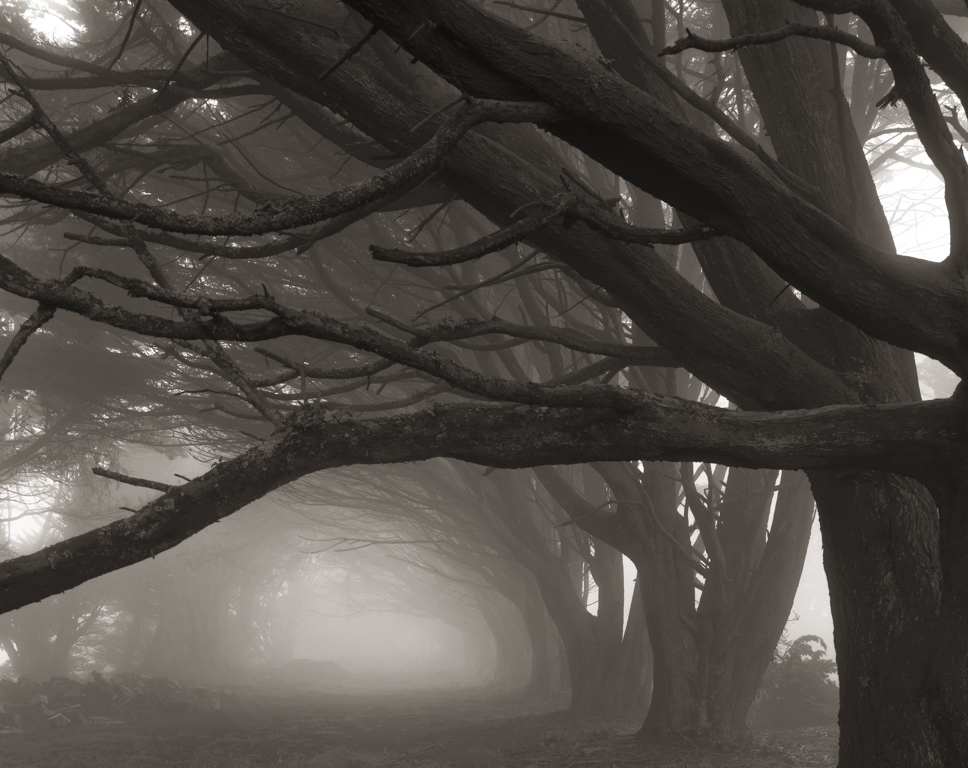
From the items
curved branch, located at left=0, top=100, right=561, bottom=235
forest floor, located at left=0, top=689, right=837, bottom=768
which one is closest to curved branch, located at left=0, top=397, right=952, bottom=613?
curved branch, located at left=0, top=100, right=561, bottom=235

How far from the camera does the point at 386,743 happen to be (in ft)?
34.1

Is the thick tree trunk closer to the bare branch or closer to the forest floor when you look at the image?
the bare branch

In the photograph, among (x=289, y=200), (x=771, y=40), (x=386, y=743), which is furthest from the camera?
(x=386, y=743)

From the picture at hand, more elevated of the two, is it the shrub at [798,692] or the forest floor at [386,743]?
the shrub at [798,692]

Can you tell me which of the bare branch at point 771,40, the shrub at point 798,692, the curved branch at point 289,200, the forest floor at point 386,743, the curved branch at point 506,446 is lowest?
the forest floor at point 386,743

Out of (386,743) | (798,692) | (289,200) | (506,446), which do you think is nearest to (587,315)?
(798,692)

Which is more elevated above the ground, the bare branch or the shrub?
the bare branch

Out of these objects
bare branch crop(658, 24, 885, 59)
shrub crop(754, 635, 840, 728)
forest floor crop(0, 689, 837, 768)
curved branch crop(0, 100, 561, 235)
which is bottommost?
forest floor crop(0, 689, 837, 768)

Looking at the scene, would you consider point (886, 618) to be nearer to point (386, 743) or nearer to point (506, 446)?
point (506, 446)

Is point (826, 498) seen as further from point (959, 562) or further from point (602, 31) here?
point (602, 31)

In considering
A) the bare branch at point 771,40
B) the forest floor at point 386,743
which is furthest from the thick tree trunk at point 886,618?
the forest floor at point 386,743

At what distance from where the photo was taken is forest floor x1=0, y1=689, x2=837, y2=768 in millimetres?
7469

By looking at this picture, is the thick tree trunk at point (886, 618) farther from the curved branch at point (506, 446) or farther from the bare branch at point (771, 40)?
the bare branch at point (771, 40)

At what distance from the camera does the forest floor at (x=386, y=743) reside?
24.5 ft
